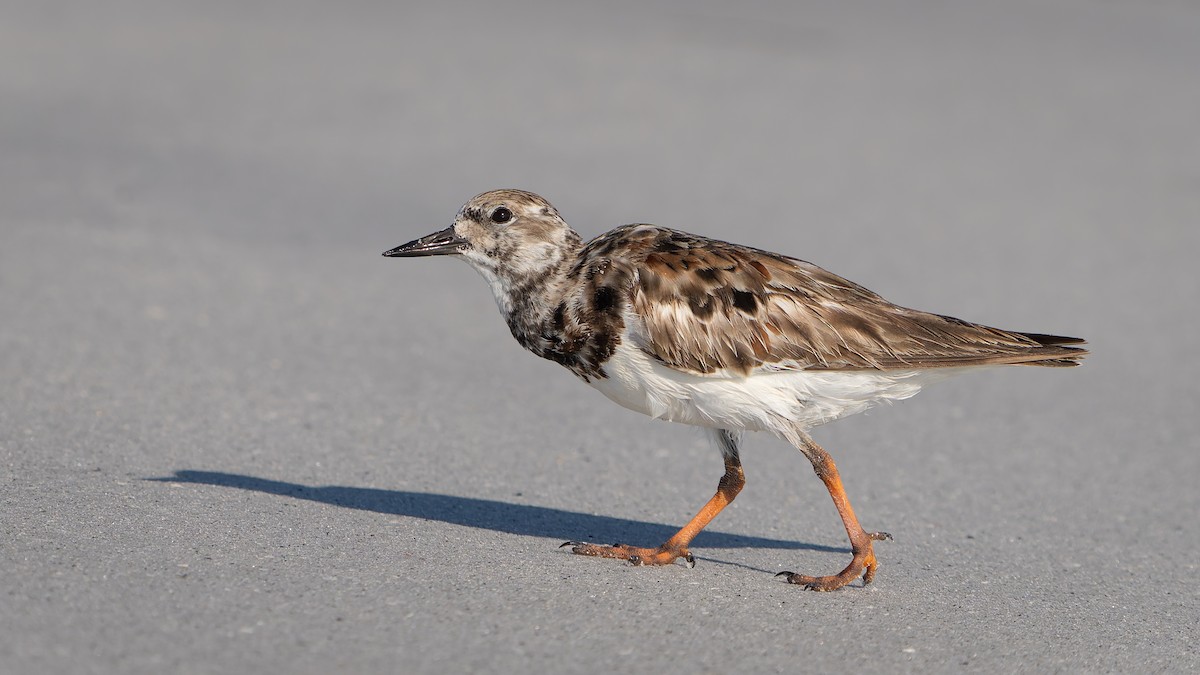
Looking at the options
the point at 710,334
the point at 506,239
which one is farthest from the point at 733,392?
the point at 506,239

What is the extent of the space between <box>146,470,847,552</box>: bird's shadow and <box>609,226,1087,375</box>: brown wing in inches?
51.0

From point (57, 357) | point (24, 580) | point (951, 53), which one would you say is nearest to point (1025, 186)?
point (951, 53)

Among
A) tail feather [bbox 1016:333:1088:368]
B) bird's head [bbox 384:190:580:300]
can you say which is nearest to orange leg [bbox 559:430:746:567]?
bird's head [bbox 384:190:580:300]

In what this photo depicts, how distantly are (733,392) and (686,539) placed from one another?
0.81 meters

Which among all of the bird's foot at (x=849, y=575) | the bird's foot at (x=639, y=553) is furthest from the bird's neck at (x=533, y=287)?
the bird's foot at (x=849, y=575)

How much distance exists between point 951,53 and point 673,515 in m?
15.1

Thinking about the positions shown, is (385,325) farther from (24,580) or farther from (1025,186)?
(1025,186)

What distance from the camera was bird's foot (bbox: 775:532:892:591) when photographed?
6.31 m

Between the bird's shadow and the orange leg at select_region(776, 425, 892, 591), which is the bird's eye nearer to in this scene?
the bird's shadow

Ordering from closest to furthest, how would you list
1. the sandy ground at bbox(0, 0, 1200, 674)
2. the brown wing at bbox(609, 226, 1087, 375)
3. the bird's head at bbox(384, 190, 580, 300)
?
the sandy ground at bbox(0, 0, 1200, 674) < the brown wing at bbox(609, 226, 1087, 375) < the bird's head at bbox(384, 190, 580, 300)

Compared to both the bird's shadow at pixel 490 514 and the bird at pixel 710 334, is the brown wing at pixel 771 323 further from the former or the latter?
the bird's shadow at pixel 490 514

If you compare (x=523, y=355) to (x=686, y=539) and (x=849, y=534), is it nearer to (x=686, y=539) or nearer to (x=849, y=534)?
(x=686, y=539)

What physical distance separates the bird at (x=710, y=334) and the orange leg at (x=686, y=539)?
1 centimetres

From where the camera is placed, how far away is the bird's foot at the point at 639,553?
21.3ft
